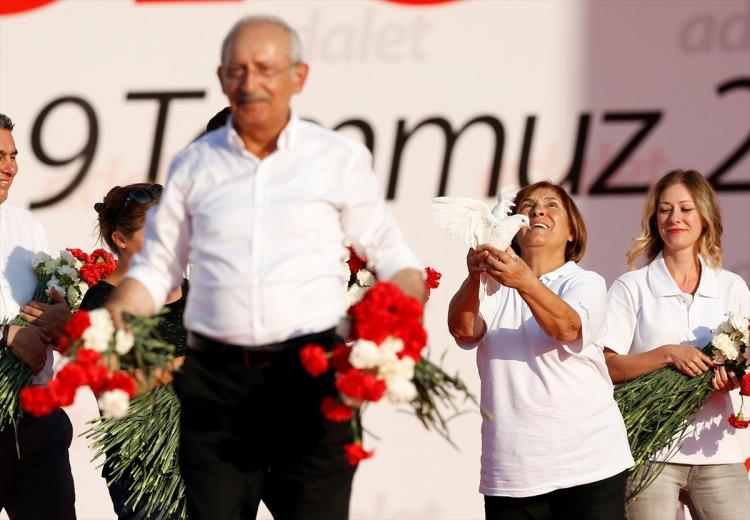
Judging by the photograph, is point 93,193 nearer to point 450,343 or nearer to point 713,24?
point 450,343

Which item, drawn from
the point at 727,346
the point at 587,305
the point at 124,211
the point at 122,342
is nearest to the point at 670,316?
the point at 727,346

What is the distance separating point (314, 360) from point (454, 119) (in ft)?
11.1

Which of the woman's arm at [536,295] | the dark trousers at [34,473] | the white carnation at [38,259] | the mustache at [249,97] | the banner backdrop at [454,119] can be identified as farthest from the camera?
the banner backdrop at [454,119]

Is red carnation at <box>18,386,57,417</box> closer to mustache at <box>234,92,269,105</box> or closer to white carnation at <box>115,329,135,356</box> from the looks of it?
white carnation at <box>115,329,135,356</box>

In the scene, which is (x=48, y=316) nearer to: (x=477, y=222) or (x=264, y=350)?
(x=477, y=222)

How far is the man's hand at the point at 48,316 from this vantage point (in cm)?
405

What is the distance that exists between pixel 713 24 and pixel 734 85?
26cm

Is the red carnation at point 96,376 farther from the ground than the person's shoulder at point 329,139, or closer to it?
closer to it

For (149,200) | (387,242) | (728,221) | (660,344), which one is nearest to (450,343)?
(728,221)

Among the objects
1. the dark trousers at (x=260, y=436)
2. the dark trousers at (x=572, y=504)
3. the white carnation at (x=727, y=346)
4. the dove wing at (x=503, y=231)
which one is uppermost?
the dove wing at (x=503, y=231)

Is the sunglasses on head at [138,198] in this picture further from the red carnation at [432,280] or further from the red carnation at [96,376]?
the red carnation at [96,376]

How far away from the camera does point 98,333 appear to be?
267 cm

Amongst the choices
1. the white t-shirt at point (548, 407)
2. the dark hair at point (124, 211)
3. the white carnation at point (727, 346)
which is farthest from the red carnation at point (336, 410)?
the white carnation at point (727, 346)

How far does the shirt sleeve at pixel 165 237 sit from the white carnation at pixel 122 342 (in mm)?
144
